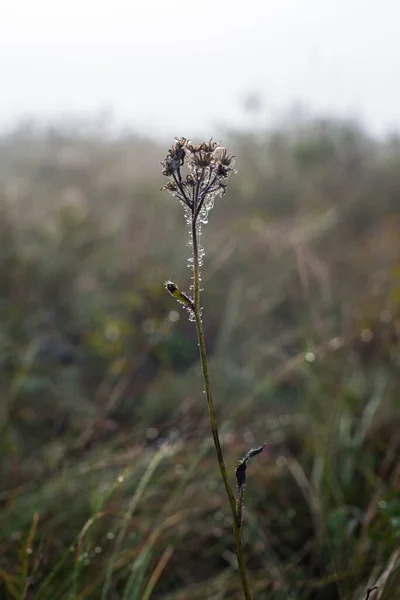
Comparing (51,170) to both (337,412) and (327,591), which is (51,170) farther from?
(327,591)

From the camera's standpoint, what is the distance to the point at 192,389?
8.16 ft

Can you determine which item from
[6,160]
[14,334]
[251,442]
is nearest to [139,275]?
[14,334]

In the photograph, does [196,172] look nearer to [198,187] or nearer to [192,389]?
[198,187]

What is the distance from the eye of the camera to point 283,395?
2.58 m

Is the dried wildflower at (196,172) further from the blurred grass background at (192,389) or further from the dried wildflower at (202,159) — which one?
the blurred grass background at (192,389)

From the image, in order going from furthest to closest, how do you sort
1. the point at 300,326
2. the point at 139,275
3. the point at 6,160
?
the point at 6,160
the point at 139,275
the point at 300,326

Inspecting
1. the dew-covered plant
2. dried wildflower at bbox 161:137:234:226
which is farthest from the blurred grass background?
dried wildflower at bbox 161:137:234:226

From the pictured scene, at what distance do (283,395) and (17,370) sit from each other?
1.17 meters

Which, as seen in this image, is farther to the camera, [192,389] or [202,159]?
[192,389]

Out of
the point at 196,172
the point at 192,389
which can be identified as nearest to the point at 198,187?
the point at 196,172

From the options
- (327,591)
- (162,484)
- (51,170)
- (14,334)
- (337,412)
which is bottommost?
(327,591)

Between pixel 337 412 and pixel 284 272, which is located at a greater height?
pixel 284 272

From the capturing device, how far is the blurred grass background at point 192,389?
1.37 m

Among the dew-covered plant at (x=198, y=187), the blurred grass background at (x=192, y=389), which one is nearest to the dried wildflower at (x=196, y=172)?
the dew-covered plant at (x=198, y=187)
